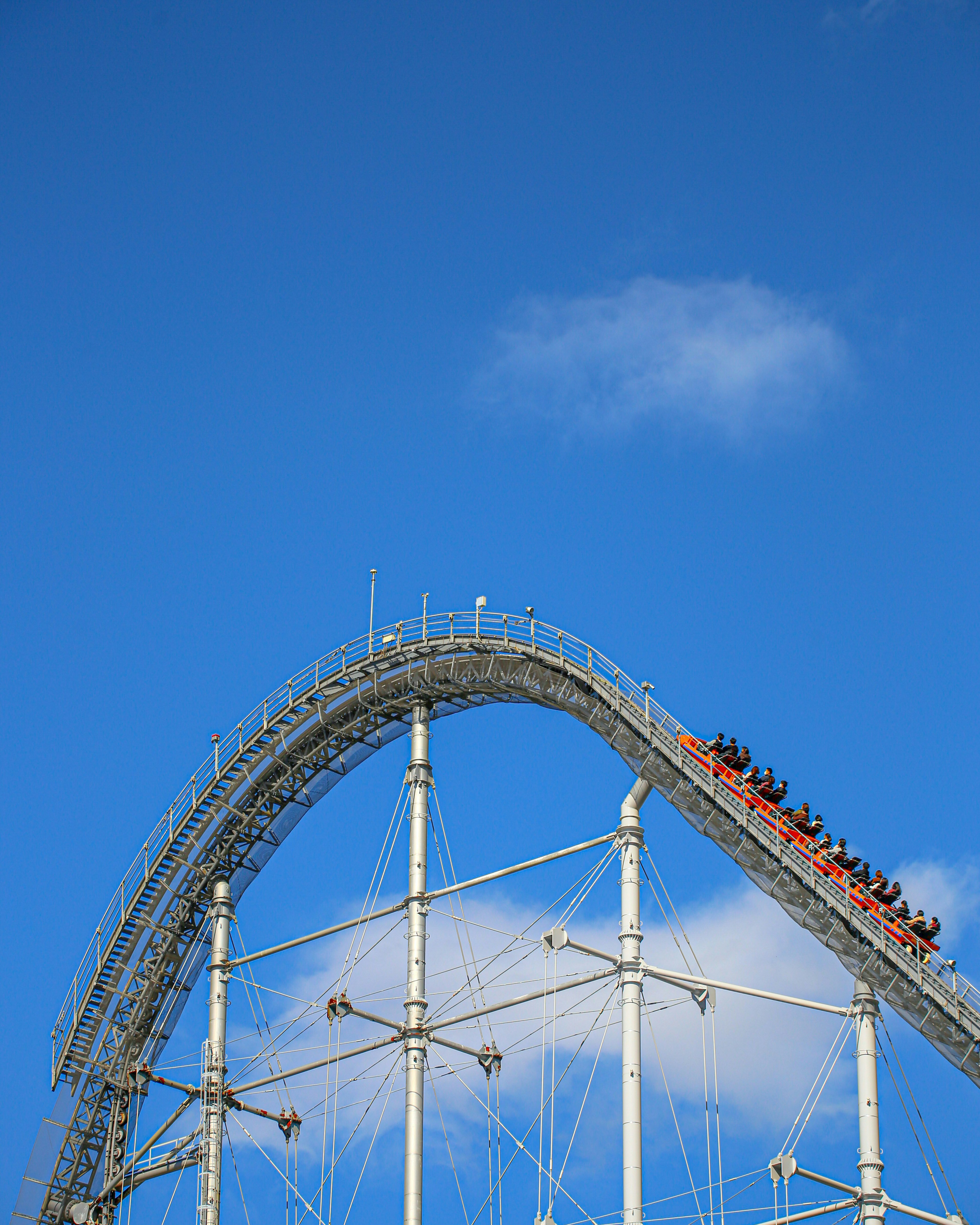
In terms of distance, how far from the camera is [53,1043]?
131ft

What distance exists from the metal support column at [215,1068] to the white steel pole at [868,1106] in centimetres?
1440

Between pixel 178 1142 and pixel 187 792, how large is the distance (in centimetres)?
725

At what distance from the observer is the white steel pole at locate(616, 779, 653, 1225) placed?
1120 inches

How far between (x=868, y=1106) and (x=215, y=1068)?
14833 mm

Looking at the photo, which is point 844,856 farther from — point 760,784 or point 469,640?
point 469,640

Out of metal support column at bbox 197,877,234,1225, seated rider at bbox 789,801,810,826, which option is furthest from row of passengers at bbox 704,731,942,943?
metal support column at bbox 197,877,234,1225

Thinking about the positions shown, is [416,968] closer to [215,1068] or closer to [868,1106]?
[215,1068]

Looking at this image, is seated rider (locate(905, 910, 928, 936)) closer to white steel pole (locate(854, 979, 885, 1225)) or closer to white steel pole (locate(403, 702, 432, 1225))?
white steel pole (locate(854, 979, 885, 1225))

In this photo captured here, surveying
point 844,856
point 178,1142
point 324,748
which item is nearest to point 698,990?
point 844,856

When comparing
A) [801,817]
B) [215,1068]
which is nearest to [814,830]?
[801,817]

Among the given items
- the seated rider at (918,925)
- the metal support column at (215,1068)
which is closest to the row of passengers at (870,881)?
the seated rider at (918,925)

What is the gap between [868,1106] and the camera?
27.9 meters

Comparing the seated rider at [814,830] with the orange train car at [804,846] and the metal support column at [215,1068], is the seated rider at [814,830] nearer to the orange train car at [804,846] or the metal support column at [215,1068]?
the orange train car at [804,846]

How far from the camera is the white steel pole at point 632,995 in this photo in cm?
2845
